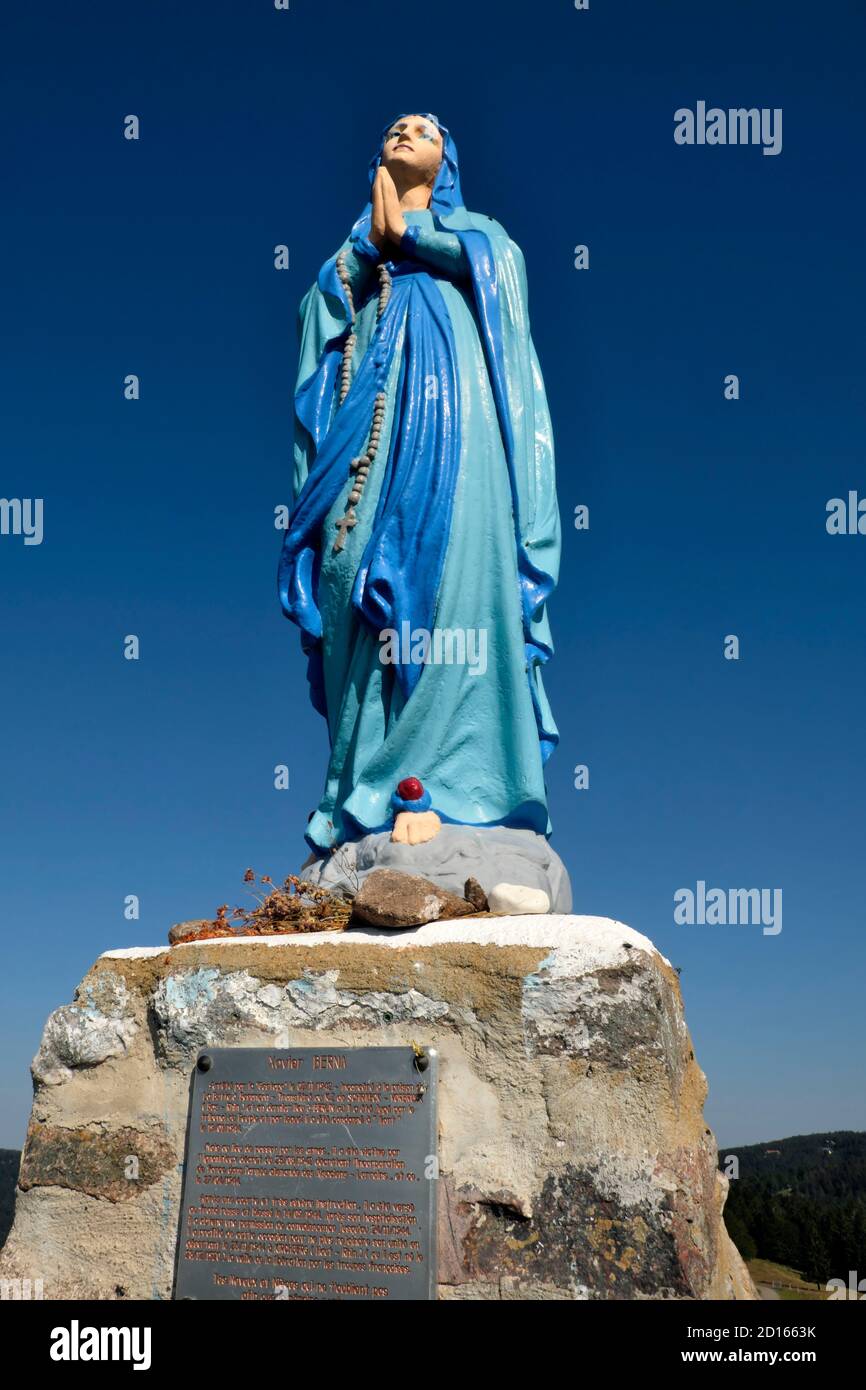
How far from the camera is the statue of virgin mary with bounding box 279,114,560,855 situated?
17.7 ft

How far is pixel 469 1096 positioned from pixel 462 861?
1159mm

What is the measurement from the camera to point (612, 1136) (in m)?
3.71

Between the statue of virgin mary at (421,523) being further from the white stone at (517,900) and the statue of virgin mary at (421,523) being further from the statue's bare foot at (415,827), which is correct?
the white stone at (517,900)

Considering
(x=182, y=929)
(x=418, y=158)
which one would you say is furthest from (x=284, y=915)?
(x=418, y=158)

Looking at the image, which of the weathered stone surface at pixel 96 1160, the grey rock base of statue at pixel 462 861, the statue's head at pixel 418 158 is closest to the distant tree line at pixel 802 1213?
the grey rock base of statue at pixel 462 861

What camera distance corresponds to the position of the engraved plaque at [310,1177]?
3719mm

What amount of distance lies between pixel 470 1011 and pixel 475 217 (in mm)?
4531

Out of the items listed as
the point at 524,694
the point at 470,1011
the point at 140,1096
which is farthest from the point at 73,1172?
the point at 524,694

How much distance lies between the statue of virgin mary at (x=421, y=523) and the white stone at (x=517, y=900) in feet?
1.70

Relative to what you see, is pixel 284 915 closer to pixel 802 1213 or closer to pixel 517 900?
pixel 517 900

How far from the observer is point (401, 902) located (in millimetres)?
4316

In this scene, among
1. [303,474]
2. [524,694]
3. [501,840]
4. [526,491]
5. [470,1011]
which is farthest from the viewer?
[303,474]

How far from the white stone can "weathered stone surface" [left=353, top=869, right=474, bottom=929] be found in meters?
0.14
